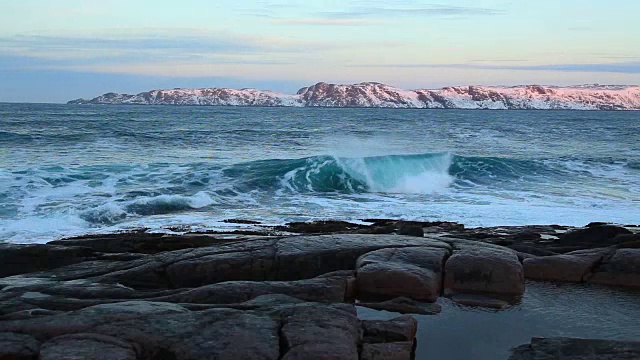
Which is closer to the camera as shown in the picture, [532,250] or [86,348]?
[86,348]

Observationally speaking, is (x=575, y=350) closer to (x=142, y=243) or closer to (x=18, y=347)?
(x=18, y=347)

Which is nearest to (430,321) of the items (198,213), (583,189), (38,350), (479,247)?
(479,247)

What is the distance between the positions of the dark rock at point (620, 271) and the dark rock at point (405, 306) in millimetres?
2866

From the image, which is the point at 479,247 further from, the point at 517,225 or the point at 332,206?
the point at 332,206

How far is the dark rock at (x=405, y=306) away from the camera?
7.40 metres

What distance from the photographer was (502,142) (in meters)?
48.6

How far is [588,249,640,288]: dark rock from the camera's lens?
8859 millimetres

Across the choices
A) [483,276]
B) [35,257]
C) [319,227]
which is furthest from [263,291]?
[319,227]

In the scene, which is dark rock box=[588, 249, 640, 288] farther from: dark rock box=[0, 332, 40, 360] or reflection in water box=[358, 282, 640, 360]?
dark rock box=[0, 332, 40, 360]

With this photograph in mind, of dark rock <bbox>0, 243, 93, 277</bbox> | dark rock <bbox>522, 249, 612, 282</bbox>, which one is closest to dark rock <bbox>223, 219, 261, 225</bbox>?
dark rock <bbox>0, 243, 93, 277</bbox>

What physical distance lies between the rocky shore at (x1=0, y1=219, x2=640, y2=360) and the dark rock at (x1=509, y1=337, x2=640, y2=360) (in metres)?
0.02

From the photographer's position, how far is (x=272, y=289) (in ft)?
24.2

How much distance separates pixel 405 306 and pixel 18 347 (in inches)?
161

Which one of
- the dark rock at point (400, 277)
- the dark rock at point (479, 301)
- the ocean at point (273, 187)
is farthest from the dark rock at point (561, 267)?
the ocean at point (273, 187)
